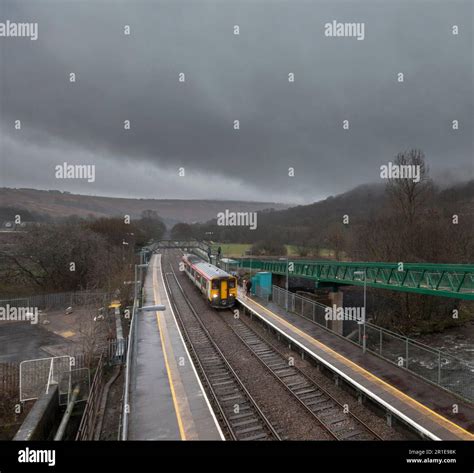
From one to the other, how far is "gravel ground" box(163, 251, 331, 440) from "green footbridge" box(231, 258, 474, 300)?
682cm

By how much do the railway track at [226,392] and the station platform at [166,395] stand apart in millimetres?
884

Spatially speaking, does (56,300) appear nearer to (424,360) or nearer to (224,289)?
(224,289)

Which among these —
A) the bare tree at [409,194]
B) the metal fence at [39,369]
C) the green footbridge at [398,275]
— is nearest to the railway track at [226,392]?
the metal fence at [39,369]

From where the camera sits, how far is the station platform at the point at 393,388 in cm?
1019

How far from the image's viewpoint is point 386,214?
42.9m

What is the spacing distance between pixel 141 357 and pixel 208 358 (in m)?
3.29

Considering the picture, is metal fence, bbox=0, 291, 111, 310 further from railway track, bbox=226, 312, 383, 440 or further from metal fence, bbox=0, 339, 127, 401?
railway track, bbox=226, 312, 383, 440

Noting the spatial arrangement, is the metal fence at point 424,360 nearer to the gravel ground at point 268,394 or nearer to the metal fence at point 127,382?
the gravel ground at point 268,394

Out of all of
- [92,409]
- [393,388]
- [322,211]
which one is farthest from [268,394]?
[322,211]

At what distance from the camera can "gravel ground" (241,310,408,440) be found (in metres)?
10.9

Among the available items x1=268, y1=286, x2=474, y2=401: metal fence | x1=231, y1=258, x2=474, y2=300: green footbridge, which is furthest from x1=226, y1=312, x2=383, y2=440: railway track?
x1=231, y1=258, x2=474, y2=300: green footbridge

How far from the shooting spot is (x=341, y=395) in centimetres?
1330
